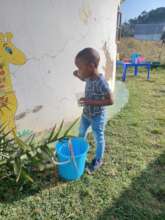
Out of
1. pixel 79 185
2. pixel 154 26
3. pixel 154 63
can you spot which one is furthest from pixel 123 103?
pixel 154 26

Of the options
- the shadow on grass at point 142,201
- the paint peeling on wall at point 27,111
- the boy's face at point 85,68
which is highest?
the boy's face at point 85,68

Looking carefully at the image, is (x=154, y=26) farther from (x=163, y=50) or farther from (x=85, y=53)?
(x=85, y=53)

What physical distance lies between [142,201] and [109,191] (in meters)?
0.33

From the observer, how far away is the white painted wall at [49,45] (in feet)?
8.99

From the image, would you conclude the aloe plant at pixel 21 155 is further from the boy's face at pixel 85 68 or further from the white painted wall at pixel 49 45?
the white painted wall at pixel 49 45

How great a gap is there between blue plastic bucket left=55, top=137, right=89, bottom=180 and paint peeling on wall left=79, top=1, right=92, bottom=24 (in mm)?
1863

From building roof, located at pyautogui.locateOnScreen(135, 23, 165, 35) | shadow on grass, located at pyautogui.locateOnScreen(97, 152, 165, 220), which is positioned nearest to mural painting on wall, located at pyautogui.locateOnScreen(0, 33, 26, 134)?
shadow on grass, located at pyautogui.locateOnScreen(97, 152, 165, 220)

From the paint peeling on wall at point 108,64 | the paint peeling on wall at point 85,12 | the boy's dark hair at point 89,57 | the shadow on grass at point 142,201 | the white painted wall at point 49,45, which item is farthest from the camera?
the paint peeling on wall at point 108,64

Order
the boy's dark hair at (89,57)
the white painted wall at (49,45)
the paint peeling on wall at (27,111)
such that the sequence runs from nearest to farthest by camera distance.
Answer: the boy's dark hair at (89,57)
the white painted wall at (49,45)
the paint peeling on wall at (27,111)

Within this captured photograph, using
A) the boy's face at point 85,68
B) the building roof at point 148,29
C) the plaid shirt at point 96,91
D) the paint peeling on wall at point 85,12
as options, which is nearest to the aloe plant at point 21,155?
the plaid shirt at point 96,91

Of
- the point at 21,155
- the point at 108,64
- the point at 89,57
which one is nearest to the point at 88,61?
the point at 89,57

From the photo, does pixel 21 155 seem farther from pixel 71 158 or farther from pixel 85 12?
pixel 85 12

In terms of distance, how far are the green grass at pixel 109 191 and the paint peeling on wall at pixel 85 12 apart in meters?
1.78

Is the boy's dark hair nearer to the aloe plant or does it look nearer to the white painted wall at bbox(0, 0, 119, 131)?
the aloe plant
